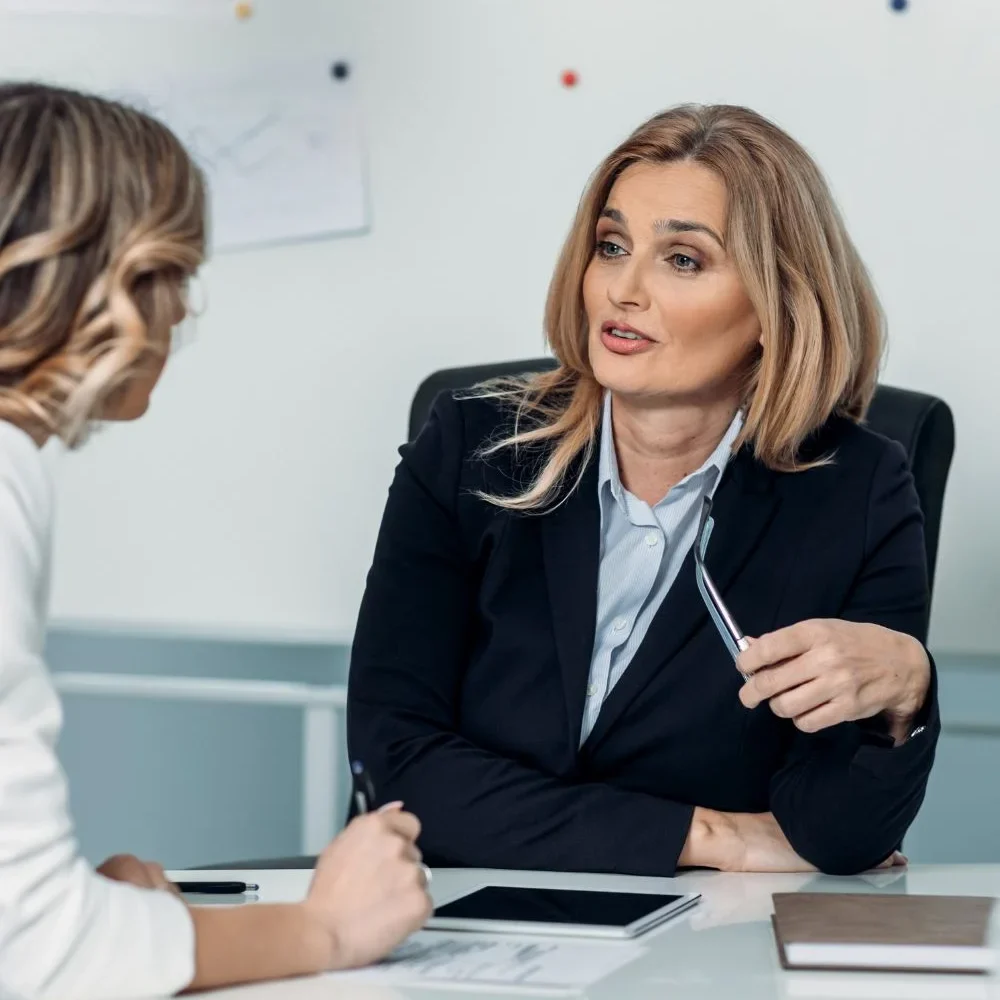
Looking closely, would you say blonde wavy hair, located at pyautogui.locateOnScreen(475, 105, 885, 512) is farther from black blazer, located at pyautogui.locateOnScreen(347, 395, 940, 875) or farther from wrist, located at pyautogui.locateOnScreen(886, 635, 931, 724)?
wrist, located at pyautogui.locateOnScreen(886, 635, 931, 724)

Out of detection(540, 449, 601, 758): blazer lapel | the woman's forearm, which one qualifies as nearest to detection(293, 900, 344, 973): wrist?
the woman's forearm

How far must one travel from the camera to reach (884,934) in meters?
0.98

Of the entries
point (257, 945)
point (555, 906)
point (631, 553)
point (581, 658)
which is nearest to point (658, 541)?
point (631, 553)

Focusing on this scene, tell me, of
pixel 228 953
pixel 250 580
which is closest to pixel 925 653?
pixel 228 953

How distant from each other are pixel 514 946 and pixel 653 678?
21.1 inches

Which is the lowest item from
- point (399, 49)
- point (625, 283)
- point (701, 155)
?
point (625, 283)

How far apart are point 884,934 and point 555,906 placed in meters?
0.26

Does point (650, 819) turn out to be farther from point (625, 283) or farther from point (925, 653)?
point (625, 283)

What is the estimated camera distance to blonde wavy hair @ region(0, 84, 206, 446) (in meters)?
0.88

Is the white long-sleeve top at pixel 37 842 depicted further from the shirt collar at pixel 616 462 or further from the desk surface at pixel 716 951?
the shirt collar at pixel 616 462

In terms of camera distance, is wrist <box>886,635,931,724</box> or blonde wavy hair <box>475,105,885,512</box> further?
blonde wavy hair <box>475,105,885,512</box>

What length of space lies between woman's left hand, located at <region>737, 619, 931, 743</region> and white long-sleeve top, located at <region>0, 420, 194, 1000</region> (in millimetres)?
600

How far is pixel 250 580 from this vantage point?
A: 238 cm

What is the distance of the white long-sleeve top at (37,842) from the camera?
80 centimetres
